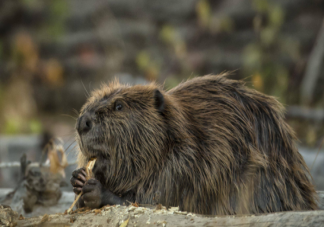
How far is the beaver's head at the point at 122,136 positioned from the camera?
2.13 m

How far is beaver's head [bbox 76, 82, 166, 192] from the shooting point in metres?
2.13

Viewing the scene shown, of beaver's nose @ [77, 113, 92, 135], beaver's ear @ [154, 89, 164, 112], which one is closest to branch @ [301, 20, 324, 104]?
beaver's ear @ [154, 89, 164, 112]

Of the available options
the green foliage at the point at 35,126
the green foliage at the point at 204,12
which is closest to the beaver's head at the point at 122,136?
the green foliage at the point at 35,126

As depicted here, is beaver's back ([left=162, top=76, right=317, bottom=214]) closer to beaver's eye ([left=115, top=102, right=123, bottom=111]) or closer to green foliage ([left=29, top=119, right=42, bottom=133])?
beaver's eye ([left=115, top=102, right=123, bottom=111])

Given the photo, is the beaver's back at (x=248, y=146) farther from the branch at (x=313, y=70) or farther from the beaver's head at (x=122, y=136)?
the branch at (x=313, y=70)

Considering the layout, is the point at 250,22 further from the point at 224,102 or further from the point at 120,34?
the point at 224,102

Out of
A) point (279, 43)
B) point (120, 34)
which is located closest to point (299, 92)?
point (279, 43)

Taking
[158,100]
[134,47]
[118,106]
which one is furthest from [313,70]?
[118,106]

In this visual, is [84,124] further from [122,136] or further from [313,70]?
[313,70]

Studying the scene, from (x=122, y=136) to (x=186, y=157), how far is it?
39 cm

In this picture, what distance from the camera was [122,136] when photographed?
213cm

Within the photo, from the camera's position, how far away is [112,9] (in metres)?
8.54

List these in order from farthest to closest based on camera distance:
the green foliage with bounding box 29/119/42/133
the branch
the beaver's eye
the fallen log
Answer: the green foliage with bounding box 29/119/42/133 → the branch → the beaver's eye → the fallen log

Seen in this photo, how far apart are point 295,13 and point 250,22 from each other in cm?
88
